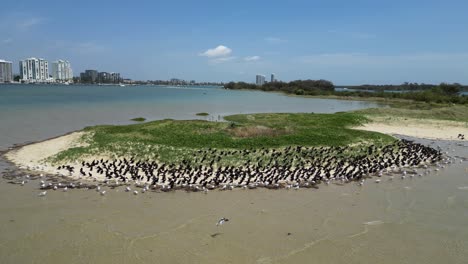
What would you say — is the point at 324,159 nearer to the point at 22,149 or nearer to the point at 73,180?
the point at 73,180

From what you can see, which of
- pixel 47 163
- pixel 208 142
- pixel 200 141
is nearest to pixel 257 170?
pixel 208 142

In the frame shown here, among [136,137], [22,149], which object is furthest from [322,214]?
[22,149]

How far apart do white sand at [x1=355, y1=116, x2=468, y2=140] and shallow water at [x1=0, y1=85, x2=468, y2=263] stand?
53.8ft

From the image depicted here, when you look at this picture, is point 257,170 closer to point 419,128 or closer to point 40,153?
point 40,153

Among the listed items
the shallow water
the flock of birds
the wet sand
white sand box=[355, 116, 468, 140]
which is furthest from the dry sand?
the wet sand

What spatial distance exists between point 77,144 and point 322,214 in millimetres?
14227

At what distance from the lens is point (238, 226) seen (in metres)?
9.16

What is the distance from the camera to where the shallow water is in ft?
25.5

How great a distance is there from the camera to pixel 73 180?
12.8 meters

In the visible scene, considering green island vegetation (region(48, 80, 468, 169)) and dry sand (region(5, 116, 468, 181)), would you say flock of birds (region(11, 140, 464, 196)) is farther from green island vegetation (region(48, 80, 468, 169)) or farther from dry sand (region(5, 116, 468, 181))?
dry sand (region(5, 116, 468, 181))

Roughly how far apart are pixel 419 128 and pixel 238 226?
26.6 m

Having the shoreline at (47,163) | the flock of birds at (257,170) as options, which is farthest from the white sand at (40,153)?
the flock of birds at (257,170)

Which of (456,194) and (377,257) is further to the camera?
(456,194)

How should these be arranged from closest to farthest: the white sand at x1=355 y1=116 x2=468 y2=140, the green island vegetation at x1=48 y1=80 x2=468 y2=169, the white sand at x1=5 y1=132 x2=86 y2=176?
the white sand at x1=5 y1=132 x2=86 y2=176, the green island vegetation at x1=48 y1=80 x2=468 y2=169, the white sand at x1=355 y1=116 x2=468 y2=140
